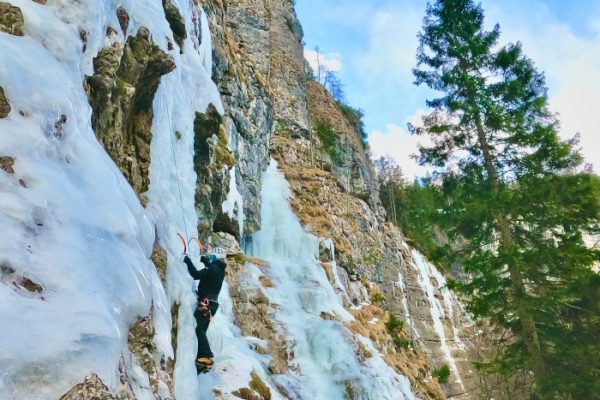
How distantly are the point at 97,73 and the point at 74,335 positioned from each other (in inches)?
142

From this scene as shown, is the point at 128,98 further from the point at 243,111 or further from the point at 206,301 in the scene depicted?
the point at 243,111

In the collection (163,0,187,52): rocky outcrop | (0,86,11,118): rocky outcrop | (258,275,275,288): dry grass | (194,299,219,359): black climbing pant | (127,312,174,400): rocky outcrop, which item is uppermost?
(163,0,187,52): rocky outcrop

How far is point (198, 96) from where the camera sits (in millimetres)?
9312

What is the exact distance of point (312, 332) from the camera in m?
12.3

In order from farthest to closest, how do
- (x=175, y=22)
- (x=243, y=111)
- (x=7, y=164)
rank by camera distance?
(x=243, y=111)
(x=175, y=22)
(x=7, y=164)

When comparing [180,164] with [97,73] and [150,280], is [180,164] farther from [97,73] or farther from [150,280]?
[150,280]

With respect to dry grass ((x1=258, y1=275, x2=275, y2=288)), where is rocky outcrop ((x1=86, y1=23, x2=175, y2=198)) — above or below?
above

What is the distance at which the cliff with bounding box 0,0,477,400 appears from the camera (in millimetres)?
2920

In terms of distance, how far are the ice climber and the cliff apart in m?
0.13

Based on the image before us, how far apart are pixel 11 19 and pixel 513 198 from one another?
33.1ft

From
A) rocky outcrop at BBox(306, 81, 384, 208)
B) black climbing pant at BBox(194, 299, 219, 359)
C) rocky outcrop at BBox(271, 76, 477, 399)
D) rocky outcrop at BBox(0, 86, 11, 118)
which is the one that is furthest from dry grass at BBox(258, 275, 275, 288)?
rocky outcrop at BBox(306, 81, 384, 208)

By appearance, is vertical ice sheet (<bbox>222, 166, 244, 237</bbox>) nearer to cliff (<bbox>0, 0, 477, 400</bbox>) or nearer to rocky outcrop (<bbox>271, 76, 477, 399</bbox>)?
cliff (<bbox>0, 0, 477, 400</bbox>)

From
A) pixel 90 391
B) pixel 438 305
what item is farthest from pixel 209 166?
pixel 438 305

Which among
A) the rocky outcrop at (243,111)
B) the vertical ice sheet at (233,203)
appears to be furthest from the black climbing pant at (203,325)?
the vertical ice sheet at (233,203)
